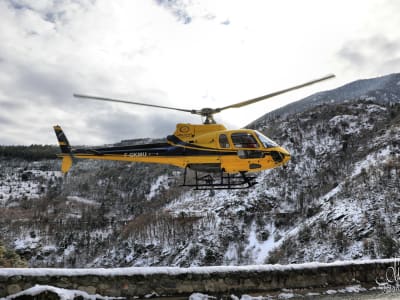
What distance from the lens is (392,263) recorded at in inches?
413

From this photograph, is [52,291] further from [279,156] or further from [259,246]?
[259,246]

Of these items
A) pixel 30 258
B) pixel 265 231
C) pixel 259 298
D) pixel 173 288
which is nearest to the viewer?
pixel 173 288

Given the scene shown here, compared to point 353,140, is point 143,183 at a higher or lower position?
lower

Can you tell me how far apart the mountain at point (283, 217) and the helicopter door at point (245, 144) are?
2582cm

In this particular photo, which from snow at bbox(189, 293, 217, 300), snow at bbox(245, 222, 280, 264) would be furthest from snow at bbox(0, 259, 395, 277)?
snow at bbox(245, 222, 280, 264)

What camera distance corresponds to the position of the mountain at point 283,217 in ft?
128

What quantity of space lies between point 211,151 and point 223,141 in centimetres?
63

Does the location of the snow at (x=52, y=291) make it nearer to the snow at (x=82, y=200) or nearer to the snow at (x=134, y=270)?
the snow at (x=134, y=270)

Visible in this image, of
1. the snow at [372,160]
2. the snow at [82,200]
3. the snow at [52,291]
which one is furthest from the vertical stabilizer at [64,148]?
the snow at [82,200]

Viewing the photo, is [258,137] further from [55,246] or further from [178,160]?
[55,246]

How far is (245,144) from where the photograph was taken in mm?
12539

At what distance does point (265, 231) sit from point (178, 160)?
47022 mm

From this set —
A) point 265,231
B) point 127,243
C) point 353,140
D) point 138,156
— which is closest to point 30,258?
point 127,243

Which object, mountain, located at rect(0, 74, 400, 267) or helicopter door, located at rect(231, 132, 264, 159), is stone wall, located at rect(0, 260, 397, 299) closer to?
helicopter door, located at rect(231, 132, 264, 159)
